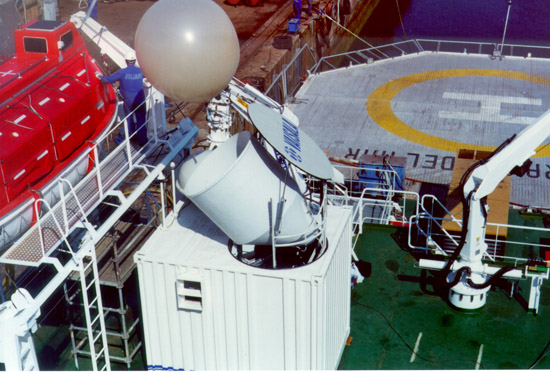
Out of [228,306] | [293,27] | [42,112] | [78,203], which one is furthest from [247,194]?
[293,27]

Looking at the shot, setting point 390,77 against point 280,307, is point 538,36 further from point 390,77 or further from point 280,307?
point 280,307

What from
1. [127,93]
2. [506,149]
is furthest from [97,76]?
[506,149]

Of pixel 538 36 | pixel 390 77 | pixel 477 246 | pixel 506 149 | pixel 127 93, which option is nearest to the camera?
pixel 506 149

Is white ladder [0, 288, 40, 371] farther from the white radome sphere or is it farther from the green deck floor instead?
the green deck floor

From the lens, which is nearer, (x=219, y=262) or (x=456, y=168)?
(x=219, y=262)

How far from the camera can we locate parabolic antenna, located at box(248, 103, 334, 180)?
9195 mm

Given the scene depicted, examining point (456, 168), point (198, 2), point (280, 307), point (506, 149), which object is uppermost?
point (198, 2)

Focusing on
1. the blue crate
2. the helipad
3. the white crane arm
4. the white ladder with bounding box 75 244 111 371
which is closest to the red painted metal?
the white ladder with bounding box 75 244 111 371

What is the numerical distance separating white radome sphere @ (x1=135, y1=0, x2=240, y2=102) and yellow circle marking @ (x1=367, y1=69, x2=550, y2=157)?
13204mm

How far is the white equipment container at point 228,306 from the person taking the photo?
9.77m

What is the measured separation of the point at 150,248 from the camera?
10469 mm

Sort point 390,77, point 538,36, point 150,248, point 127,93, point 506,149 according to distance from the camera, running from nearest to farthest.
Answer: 1. point 150,248
2. point 506,149
3. point 127,93
4. point 390,77
5. point 538,36

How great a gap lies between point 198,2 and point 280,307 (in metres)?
4.55

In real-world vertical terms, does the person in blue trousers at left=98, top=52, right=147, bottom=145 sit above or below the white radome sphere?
below
